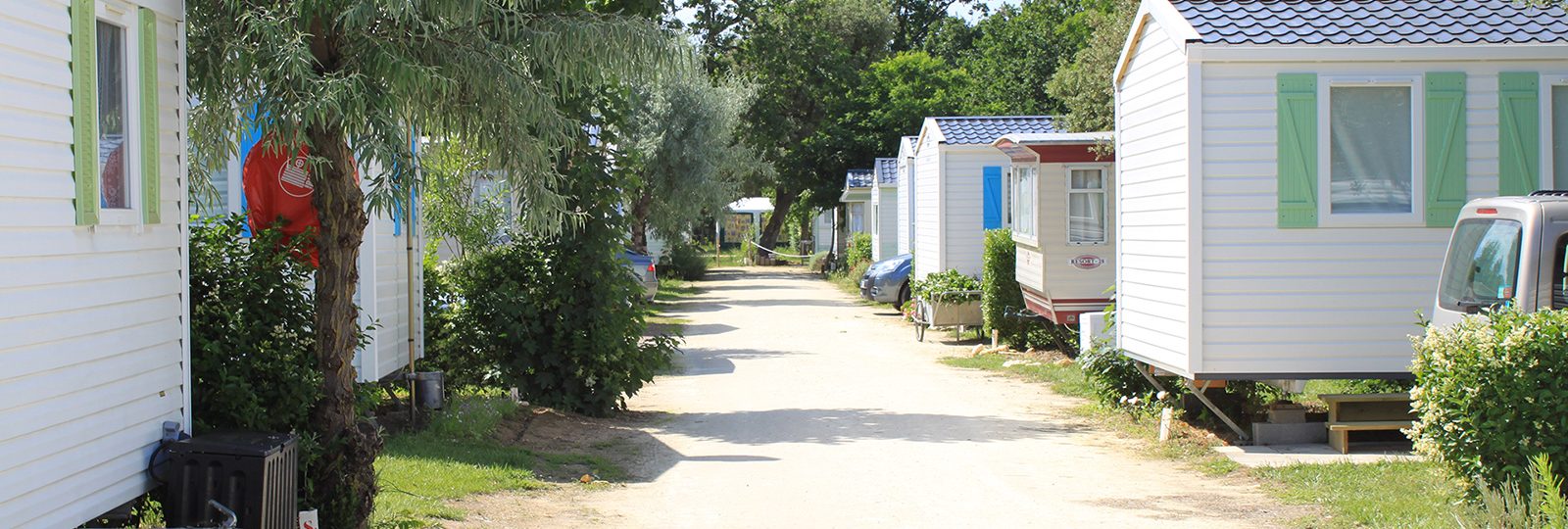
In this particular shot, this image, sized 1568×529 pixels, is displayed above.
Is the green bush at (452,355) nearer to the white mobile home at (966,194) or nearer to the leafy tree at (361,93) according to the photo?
the leafy tree at (361,93)

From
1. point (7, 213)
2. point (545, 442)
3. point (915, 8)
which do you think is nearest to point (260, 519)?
point (7, 213)

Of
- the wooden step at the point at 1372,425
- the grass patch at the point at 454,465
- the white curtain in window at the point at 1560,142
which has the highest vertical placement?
the white curtain in window at the point at 1560,142

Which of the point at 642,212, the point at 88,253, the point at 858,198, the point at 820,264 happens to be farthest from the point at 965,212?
the point at 820,264

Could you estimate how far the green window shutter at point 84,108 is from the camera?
17.0ft

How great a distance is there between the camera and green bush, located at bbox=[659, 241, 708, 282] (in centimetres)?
3812

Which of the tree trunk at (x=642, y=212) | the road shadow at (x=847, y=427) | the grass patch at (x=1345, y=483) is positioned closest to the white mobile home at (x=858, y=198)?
the tree trunk at (x=642, y=212)

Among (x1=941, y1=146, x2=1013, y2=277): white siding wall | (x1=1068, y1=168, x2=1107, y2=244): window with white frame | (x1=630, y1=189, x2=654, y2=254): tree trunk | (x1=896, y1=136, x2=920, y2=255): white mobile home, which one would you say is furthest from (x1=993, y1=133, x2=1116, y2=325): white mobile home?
(x1=630, y1=189, x2=654, y2=254): tree trunk

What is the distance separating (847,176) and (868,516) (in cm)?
3203

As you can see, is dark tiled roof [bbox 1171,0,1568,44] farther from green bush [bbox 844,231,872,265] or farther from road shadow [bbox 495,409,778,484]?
green bush [bbox 844,231,872,265]

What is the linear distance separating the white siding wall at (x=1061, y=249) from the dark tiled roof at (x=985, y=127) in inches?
211

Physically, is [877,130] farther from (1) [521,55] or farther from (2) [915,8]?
(1) [521,55]

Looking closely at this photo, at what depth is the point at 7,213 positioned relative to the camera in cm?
469

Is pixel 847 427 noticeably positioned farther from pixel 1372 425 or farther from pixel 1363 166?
pixel 1363 166

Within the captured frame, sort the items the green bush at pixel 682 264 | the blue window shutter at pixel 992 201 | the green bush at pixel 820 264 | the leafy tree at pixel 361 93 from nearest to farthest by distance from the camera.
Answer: the leafy tree at pixel 361 93 < the blue window shutter at pixel 992 201 < the green bush at pixel 682 264 < the green bush at pixel 820 264
